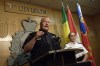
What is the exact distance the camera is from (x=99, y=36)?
4.90 meters

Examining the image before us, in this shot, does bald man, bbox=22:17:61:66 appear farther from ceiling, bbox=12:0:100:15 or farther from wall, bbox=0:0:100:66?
ceiling, bbox=12:0:100:15

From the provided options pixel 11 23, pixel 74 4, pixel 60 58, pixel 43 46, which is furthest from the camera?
pixel 74 4

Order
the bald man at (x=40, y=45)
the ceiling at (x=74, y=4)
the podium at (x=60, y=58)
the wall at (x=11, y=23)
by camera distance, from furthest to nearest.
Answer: the ceiling at (x=74, y=4) → the wall at (x=11, y=23) → the bald man at (x=40, y=45) → the podium at (x=60, y=58)

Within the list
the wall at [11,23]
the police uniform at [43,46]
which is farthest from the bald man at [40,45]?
the wall at [11,23]

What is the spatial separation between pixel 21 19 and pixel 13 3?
1.40ft

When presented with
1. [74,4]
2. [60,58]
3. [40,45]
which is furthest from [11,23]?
[60,58]

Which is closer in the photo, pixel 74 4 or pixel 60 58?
pixel 60 58

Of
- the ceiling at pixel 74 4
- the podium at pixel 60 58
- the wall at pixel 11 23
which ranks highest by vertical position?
the ceiling at pixel 74 4

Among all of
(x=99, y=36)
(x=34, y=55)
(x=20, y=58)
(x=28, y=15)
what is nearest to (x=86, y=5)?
(x=99, y=36)

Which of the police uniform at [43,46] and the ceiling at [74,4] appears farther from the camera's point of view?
the ceiling at [74,4]

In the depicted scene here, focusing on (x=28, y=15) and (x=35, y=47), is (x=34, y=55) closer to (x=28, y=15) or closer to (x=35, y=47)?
(x=35, y=47)

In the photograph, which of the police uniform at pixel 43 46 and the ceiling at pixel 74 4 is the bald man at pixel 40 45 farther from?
the ceiling at pixel 74 4

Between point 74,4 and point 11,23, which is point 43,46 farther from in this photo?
point 74,4

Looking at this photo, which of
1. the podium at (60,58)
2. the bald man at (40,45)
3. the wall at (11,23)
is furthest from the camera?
the wall at (11,23)
